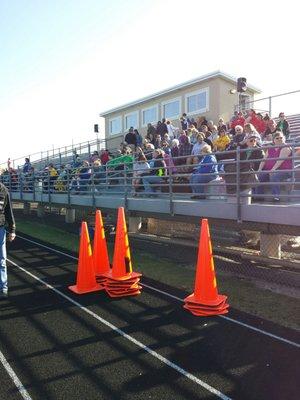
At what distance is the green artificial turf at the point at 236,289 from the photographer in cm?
598

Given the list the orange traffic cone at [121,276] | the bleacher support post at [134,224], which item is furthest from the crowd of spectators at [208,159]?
the orange traffic cone at [121,276]

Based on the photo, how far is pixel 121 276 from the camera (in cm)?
706

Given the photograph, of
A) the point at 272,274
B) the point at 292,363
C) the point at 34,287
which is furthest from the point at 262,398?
the point at 34,287

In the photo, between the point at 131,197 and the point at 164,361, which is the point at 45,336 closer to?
the point at 164,361

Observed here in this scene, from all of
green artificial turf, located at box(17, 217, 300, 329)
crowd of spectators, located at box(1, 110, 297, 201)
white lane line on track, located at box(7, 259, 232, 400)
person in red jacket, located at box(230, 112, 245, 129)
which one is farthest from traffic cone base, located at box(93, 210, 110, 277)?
person in red jacket, located at box(230, 112, 245, 129)

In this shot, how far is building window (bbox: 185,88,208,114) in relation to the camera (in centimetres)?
2014

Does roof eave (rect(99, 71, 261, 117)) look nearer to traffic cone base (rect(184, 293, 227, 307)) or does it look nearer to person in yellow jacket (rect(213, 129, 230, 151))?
person in yellow jacket (rect(213, 129, 230, 151))

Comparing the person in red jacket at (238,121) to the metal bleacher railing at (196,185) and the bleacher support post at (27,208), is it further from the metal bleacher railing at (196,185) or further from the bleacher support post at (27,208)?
the bleacher support post at (27,208)

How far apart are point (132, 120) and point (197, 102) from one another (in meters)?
5.72

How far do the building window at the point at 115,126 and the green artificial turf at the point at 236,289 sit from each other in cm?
1576

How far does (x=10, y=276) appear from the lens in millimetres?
8477

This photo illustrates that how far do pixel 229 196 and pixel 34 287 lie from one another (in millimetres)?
3994

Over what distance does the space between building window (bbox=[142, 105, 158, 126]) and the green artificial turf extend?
13.0 m

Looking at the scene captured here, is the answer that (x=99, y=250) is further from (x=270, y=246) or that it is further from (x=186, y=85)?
(x=186, y=85)
